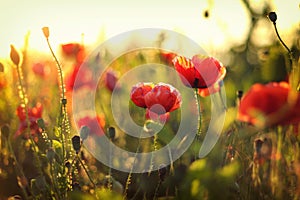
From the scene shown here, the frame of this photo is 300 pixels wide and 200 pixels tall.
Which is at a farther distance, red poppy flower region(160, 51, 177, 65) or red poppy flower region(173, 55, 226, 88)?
red poppy flower region(160, 51, 177, 65)

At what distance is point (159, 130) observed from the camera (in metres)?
1.40

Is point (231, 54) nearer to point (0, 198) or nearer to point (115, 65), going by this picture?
point (115, 65)

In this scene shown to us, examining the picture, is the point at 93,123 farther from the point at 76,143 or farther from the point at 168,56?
the point at 168,56

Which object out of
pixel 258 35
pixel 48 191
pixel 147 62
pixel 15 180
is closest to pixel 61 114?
pixel 48 191

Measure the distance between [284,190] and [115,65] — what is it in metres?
1.71

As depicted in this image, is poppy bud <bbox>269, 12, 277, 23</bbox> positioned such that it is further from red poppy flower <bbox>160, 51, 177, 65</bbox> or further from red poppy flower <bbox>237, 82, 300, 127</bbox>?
red poppy flower <bbox>160, 51, 177, 65</bbox>

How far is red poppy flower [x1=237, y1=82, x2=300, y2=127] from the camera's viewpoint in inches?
41.6

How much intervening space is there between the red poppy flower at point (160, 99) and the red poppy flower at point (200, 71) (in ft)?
0.23

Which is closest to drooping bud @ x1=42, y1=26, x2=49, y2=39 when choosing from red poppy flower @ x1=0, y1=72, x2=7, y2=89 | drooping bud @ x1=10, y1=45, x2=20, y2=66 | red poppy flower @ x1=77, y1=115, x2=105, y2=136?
drooping bud @ x1=10, y1=45, x2=20, y2=66

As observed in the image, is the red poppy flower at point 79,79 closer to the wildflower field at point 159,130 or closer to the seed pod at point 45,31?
the wildflower field at point 159,130

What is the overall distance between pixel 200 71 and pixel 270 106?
42 centimetres

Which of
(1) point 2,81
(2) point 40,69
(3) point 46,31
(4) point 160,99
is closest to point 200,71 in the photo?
(4) point 160,99

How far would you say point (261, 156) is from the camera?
1.50 m

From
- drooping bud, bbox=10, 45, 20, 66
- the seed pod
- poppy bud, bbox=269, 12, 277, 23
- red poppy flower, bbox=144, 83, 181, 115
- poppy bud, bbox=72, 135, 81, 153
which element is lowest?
poppy bud, bbox=72, 135, 81, 153
